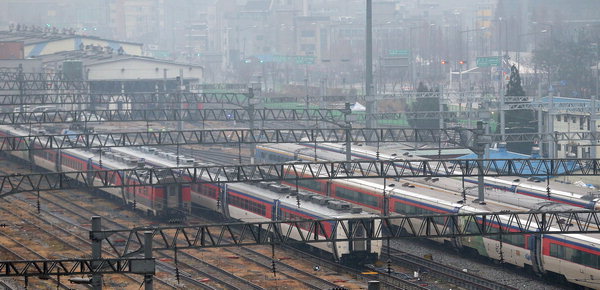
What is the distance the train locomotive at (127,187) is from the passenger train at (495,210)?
5068mm

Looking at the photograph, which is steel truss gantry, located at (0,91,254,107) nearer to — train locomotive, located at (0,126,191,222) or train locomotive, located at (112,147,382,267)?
→ train locomotive, located at (0,126,191,222)

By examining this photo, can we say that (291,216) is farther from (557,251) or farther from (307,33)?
(307,33)

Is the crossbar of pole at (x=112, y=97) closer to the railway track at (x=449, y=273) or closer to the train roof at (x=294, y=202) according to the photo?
the train roof at (x=294, y=202)

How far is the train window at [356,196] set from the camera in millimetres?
34312

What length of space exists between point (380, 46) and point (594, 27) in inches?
983

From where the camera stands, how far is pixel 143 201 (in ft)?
123

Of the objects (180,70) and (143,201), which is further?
(180,70)

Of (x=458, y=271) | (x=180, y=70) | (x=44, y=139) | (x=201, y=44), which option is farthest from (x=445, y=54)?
(x=458, y=271)

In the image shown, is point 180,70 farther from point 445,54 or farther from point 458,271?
point 458,271

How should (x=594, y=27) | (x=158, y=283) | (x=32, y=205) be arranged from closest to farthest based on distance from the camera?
(x=158, y=283) < (x=32, y=205) < (x=594, y=27)

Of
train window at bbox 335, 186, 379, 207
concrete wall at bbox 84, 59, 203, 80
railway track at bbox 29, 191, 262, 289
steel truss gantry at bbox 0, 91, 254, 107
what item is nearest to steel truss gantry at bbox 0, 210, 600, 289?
railway track at bbox 29, 191, 262, 289

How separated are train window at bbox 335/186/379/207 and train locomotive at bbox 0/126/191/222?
556 cm

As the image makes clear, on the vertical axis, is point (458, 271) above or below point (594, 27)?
below

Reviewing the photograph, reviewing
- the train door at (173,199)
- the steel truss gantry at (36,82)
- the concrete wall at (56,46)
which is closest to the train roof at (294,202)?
the train door at (173,199)
